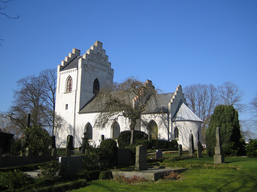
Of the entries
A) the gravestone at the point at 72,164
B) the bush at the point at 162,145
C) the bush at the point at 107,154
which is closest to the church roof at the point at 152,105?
the bush at the point at 162,145

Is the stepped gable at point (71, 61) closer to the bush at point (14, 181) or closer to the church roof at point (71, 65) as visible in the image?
the church roof at point (71, 65)

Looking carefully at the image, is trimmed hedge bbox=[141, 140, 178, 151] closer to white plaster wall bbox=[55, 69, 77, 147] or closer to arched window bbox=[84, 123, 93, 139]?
arched window bbox=[84, 123, 93, 139]

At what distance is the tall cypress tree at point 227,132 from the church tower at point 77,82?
20.6 meters

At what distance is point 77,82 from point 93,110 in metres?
5.78

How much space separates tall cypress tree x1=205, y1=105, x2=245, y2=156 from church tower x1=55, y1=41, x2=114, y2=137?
67.6 feet

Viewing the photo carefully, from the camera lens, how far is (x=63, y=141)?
1586 inches

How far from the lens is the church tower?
39469 mm

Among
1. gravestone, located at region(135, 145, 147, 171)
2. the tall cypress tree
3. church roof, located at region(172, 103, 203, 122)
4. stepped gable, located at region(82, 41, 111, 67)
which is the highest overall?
stepped gable, located at region(82, 41, 111, 67)

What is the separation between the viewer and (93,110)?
3750 cm

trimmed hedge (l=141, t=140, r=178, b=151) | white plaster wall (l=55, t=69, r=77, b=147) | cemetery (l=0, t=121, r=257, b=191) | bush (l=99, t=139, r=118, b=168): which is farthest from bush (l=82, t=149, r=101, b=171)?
white plaster wall (l=55, t=69, r=77, b=147)

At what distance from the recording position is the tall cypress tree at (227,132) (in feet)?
68.7

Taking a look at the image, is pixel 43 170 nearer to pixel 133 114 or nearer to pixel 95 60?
pixel 133 114

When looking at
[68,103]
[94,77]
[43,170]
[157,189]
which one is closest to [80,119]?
[68,103]

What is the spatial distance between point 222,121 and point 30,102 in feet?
106
